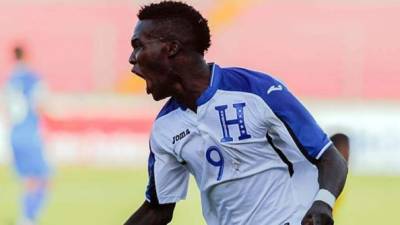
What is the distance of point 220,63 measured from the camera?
22.6 m

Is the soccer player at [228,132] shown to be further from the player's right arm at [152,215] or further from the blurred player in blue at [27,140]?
the blurred player in blue at [27,140]

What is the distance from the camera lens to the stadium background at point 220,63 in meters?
18.3

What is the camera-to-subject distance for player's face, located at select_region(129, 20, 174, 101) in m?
4.62

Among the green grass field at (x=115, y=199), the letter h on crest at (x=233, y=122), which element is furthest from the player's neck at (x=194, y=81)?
the green grass field at (x=115, y=199)

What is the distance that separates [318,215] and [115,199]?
35.2 ft

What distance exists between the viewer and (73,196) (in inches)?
618

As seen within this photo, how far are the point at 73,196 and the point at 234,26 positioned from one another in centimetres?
1026

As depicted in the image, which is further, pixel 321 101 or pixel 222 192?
pixel 321 101

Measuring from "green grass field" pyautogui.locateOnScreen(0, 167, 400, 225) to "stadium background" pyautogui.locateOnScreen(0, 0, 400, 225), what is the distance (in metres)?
0.11

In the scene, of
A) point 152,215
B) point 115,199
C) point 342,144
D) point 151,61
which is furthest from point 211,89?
point 115,199

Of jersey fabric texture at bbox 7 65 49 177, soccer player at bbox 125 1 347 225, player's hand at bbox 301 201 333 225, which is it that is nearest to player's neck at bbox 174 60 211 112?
soccer player at bbox 125 1 347 225

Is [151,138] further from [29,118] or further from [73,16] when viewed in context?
[73,16]

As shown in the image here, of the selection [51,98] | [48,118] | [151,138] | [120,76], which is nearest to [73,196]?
[48,118]

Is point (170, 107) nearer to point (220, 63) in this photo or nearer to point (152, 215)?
point (152, 215)
